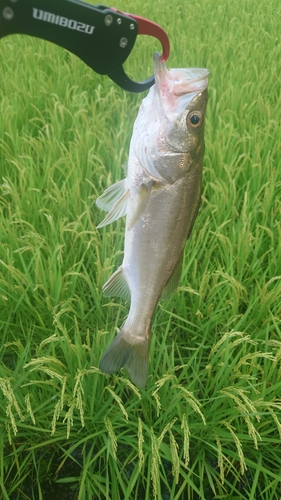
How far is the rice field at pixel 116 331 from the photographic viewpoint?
1.37 meters

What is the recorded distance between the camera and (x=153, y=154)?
1002 mm

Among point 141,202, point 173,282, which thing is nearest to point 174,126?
point 141,202

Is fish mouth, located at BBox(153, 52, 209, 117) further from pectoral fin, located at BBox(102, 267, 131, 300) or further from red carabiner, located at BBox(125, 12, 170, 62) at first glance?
pectoral fin, located at BBox(102, 267, 131, 300)

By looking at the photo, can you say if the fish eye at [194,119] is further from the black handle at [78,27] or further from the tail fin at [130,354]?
the tail fin at [130,354]

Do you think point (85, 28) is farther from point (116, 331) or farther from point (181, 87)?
point (116, 331)

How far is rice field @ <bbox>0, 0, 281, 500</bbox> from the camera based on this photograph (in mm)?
1367

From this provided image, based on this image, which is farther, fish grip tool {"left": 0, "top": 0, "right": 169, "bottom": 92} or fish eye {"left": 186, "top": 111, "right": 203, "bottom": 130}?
fish eye {"left": 186, "top": 111, "right": 203, "bottom": 130}

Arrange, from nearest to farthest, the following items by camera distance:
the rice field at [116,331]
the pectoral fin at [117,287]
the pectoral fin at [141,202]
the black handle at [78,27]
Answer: the black handle at [78,27] < the pectoral fin at [141,202] < the pectoral fin at [117,287] < the rice field at [116,331]

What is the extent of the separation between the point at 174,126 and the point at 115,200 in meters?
0.22

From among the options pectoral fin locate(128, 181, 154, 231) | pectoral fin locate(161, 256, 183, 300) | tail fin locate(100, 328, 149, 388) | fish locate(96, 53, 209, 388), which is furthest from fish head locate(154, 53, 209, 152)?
tail fin locate(100, 328, 149, 388)

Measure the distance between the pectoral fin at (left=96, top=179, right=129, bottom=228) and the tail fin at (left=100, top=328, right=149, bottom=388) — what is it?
28cm

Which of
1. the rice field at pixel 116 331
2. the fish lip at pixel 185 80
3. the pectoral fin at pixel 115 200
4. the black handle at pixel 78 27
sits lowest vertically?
the rice field at pixel 116 331

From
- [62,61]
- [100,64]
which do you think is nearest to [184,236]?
[100,64]

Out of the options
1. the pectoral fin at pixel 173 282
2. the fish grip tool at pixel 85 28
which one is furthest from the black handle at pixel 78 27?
the pectoral fin at pixel 173 282
